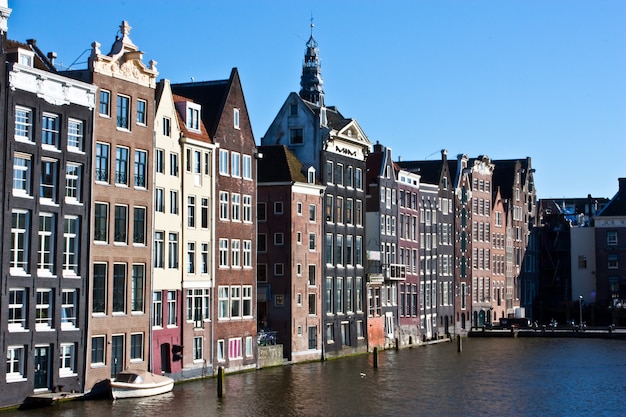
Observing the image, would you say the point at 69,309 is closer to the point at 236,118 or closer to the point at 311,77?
the point at 236,118

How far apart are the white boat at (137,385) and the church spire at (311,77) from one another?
264 ft

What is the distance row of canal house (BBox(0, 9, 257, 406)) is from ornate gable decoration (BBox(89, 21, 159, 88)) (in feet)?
0.29

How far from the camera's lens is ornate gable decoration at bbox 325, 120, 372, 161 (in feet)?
268

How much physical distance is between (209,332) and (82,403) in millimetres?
14471

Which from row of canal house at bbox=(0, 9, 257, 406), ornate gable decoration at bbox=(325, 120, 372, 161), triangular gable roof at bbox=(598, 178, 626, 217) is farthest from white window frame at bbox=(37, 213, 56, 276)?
Answer: triangular gable roof at bbox=(598, 178, 626, 217)

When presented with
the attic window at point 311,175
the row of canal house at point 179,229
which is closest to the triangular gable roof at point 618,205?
the row of canal house at point 179,229

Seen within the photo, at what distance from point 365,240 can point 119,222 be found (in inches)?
1493

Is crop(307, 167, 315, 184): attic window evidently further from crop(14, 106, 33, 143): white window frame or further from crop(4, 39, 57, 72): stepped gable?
crop(14, 106, 33, 143): white window frame

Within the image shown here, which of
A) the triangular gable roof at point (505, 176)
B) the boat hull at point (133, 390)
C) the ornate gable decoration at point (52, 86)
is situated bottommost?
the boat hull at point (133, 390)

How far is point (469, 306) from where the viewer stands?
120 meters

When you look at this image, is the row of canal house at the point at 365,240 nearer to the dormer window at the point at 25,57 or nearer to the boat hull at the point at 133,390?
the boat hull at the point at 133,390

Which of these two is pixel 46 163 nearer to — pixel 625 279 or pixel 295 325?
pixel 295 325

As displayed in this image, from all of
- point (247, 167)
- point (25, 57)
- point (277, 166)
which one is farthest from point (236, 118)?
point (25, 57)

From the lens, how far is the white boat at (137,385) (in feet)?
166
